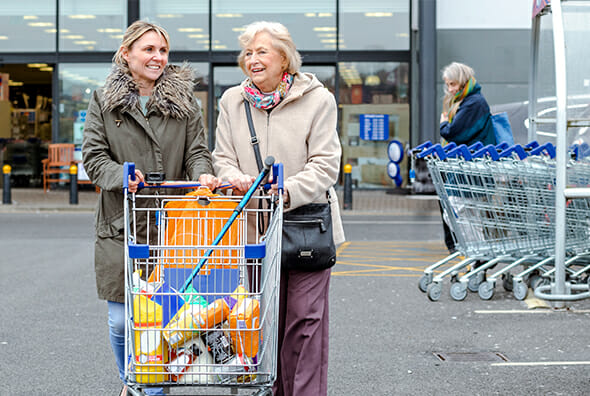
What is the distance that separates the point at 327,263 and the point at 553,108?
5763mm

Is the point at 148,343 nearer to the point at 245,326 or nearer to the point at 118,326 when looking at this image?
the point at 245,326

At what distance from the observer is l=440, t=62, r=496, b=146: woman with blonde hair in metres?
8.57

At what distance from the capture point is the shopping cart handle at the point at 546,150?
7352mm

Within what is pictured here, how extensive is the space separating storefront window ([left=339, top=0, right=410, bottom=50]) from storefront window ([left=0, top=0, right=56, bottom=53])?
25.4 feet

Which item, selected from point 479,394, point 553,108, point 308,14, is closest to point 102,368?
point 479,394

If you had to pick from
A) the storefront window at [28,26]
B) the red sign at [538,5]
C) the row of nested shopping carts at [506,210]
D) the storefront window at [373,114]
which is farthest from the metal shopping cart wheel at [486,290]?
the storefront window at [28,26]

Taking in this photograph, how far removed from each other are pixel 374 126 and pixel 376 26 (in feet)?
8.55

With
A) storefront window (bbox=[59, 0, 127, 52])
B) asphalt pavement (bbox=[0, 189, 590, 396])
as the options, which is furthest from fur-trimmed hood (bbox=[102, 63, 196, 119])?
storefront window (bbox=[59, 0, 127, 52])

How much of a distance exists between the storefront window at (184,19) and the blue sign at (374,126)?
15.0ft

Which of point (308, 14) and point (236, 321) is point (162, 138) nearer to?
point (236, 321)

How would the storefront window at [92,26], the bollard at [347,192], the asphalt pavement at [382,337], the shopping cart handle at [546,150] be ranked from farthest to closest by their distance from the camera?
the storefront window at [92,26] → the bollard at [347,192] → the shopping cart handle at [546,150] → the asphalt pavement at [382,337]

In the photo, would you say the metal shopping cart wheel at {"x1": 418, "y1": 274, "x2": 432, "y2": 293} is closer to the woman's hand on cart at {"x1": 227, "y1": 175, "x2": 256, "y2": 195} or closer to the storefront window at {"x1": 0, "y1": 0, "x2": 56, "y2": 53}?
the woman's hand on cart at {"x1": 227, "y1": 175, "x2": 256, "y2": 195}

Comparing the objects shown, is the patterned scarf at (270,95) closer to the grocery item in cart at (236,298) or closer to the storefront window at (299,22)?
the grocery item in cart at (236,298)

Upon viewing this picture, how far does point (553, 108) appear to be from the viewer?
891 centimetres
